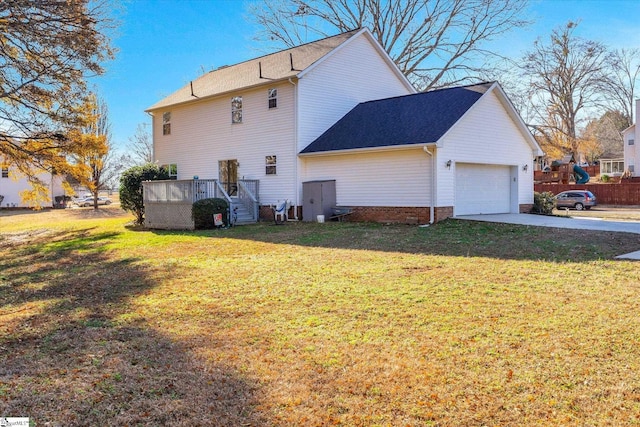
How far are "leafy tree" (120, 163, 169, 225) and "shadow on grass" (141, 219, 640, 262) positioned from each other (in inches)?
180

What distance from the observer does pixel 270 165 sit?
19922mm

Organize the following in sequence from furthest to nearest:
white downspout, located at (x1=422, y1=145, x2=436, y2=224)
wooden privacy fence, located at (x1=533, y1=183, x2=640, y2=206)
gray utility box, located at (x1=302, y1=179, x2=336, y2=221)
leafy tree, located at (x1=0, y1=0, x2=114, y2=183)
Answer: wooden privacy fence, located at (x1=533, y1=183, x2=640, y2=206) → gray utility box, located at (x1=302, y1=179, x2=336, y2=221) → white downspout, located at (x1=422, y1=145, x2=436, y2=224) → leafy tree, located at (x1=0, y1=0, x2=114, y2=183)

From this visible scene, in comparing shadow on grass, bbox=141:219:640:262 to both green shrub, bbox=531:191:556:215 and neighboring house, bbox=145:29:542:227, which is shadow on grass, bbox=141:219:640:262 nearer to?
neighboring house, bbox=145:29:542:227

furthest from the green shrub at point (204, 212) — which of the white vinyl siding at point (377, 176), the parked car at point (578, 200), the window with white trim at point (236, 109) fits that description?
the parked car at point (578, 200)

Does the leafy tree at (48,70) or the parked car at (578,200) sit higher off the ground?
the leafy tree at (48,70)

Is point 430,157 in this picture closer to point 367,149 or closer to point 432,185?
point 432,185

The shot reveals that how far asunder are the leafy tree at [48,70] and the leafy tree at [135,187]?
3.58m

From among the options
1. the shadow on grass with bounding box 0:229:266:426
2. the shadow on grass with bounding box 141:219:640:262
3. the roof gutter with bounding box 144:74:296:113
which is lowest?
the shadow on grass with bounding box 0:229:266:426

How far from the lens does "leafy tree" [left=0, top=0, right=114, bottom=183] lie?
14.0m

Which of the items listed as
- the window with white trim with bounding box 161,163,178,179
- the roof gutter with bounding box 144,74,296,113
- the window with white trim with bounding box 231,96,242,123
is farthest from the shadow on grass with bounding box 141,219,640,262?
the window with white trim with bounding box 161,163,178,179

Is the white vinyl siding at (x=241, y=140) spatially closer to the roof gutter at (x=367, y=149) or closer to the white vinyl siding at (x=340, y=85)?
the white vinyl siding at (x=340, y=85)

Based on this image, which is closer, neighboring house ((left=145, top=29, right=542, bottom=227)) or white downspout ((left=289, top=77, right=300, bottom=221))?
neighboring house ((left=145, top=29, right=542, bottom=227))

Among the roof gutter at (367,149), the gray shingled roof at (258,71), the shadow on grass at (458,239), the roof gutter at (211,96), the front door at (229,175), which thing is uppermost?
the gray shingled roof at (258,71)

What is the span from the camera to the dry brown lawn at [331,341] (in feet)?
11.6
